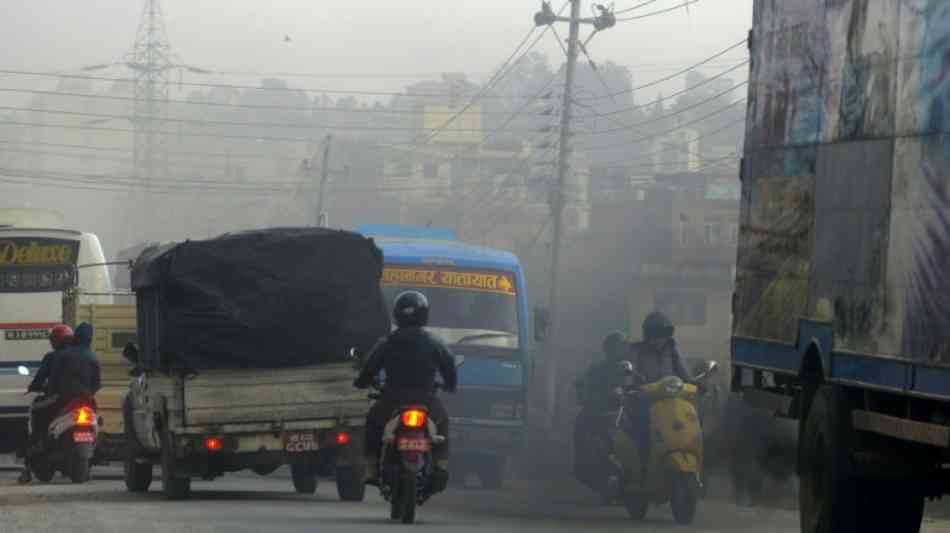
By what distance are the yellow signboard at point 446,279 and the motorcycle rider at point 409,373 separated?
11012mm

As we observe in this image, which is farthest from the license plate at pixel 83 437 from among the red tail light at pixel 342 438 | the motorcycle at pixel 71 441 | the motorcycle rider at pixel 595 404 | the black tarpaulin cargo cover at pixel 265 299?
the motorcycle rider at pixel 595 404

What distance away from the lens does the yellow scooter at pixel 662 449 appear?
1773cm

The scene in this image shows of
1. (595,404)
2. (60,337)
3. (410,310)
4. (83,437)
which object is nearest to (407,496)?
(410,310)

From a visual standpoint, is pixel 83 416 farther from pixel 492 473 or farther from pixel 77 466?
pixel 492 473

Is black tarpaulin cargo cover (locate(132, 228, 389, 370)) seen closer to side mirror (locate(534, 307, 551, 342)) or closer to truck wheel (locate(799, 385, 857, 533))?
truck wheel (locate(799, 385, 857, 533))

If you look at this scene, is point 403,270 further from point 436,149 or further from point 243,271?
point 436,149

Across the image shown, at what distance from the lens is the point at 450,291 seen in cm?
2628

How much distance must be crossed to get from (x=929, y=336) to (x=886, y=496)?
2.15 m

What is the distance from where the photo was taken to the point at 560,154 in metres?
49.7

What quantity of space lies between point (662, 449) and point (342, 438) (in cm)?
264

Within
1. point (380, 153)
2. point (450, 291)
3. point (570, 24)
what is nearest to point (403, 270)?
point (450, 291)

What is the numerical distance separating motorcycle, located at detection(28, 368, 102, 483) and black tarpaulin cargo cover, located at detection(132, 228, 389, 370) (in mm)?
2792

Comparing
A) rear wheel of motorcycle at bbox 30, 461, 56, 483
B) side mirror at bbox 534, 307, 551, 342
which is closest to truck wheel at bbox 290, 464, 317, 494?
rear wheel of motorcycle at bbox 30, 461, 56, 483

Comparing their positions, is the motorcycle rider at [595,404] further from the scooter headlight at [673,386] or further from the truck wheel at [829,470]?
the truck wheel at [829,470]
